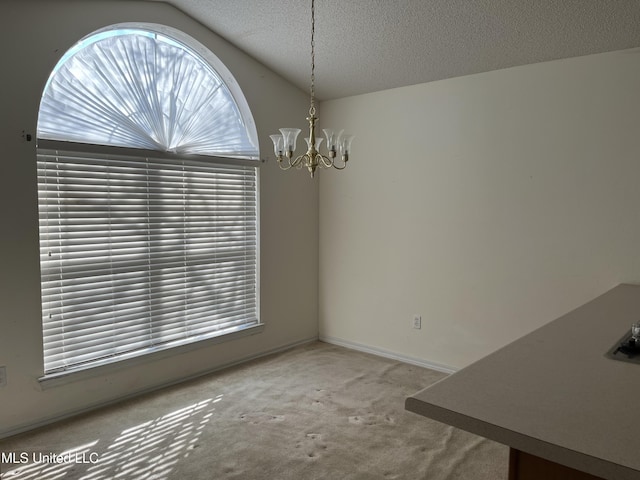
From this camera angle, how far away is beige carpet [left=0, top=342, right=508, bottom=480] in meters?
2.44

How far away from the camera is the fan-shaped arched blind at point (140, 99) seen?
303 centimetres

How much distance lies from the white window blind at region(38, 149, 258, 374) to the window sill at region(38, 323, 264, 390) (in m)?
0.05

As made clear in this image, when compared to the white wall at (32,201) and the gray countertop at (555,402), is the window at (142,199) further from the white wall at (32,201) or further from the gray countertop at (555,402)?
the gray countertop at (555,402)

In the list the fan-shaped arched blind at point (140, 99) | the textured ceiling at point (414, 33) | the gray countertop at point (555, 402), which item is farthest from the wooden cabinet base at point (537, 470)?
the fan-shaped arched blind at point (140, 99)

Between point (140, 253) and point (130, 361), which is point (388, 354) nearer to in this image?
point (130, 361)

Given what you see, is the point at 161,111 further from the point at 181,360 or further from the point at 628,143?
the point at 628,143

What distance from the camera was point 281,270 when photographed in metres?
4.38

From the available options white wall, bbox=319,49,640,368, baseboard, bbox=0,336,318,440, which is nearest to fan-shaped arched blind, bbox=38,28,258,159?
white wall, bbox=319,49,640,368

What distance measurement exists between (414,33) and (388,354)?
268 centimetres

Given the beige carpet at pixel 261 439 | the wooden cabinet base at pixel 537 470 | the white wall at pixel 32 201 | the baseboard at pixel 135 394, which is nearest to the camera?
the wooden cabinet base at pixel 537 470

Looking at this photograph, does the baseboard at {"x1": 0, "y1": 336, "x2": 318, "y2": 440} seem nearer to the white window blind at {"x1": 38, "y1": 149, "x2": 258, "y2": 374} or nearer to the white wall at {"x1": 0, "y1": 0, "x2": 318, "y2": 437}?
the white wall at {"x1": 0, "y1": 0, "x2": 318, "y2": 437}

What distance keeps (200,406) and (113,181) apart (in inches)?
65.3

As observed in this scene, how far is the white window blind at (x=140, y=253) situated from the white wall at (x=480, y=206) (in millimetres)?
1033

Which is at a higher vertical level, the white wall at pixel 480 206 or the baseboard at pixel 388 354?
the white wall at pixel 480 206
